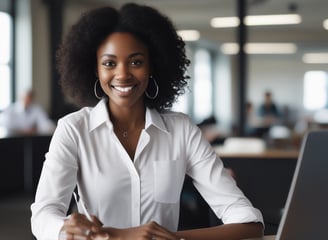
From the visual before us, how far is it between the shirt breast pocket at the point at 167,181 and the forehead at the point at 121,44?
0.37 m

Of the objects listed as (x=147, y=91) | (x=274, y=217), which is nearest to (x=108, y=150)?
(x=147, y=91)

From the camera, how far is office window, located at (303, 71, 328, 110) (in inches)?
317

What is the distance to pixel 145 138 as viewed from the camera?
1700mm

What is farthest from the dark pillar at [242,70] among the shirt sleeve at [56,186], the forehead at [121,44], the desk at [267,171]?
the shirt sleeve at [56,186]

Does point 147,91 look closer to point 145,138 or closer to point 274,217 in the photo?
point 145,138

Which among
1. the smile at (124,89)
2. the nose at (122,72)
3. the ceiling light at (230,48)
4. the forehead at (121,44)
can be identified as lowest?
the smile at (124,89)

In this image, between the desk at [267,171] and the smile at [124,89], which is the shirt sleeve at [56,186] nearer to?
the smile at [124,89]

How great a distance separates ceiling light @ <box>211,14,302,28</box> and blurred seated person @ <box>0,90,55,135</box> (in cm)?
290

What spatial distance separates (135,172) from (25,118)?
5.70 meters

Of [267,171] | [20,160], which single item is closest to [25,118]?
[20,160]

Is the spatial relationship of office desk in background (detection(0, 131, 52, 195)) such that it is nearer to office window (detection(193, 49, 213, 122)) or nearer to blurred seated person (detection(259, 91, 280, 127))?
blurred seated person (detection(259, 91, 280, 127))

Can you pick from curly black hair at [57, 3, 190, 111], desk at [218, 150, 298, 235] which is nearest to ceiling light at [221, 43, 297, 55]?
desk at [218, 150, 298, 235]

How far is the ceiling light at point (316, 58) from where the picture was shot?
300 inches

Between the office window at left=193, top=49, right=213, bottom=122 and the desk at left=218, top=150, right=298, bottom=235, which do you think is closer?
the desk at left=218, top=150, right=298, bottom=235
